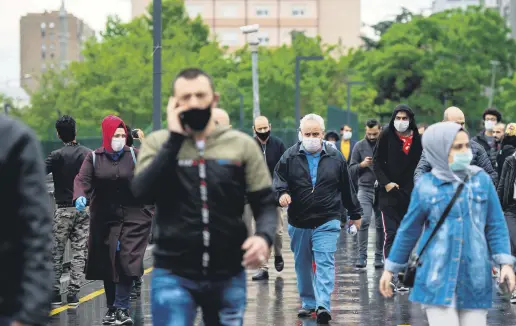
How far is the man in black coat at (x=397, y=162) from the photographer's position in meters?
12.5

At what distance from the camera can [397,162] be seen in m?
12.7

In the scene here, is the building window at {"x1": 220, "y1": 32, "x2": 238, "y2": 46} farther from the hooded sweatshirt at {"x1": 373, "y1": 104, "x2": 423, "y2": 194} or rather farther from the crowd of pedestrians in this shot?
the hooded sweatshirt at {"x1": 373, "y1": 104, "x2": 423, "y2": 194}

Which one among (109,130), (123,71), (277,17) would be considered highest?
(277,17)

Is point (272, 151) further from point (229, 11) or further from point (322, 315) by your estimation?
point (229, 11)

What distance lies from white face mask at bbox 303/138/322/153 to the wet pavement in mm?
1544

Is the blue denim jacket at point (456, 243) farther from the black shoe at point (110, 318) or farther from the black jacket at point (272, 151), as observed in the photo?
the black jacket at point (272, 151)

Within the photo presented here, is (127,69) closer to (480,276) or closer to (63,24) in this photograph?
(63,24)

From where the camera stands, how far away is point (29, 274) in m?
3.58

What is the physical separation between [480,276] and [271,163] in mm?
7882

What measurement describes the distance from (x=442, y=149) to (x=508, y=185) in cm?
599

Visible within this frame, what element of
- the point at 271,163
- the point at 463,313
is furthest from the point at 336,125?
the point at 463,313

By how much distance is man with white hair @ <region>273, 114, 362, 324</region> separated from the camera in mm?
10859

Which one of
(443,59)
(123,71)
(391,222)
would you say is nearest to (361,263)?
(391,222)

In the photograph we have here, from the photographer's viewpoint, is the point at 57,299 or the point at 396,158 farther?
the point at 396,158
